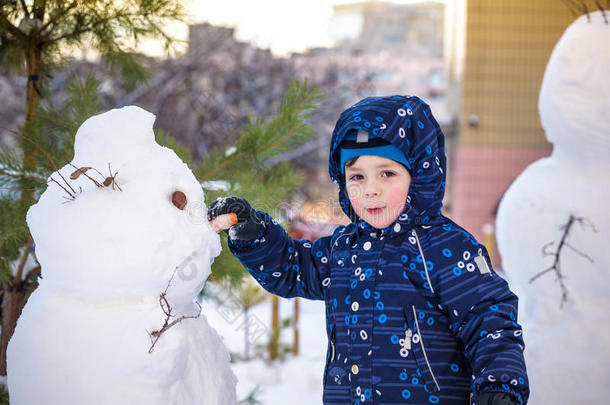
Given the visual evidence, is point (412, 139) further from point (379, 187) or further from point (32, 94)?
point (32, 94)

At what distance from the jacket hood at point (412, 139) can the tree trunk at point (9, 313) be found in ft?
3.42

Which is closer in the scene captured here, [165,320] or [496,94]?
[165,320]

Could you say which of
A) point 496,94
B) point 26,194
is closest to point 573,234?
point 26,194

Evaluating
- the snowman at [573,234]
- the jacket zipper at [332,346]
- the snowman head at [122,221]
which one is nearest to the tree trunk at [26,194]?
the snowman head at [122,221]

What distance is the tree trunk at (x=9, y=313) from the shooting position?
5.22ft

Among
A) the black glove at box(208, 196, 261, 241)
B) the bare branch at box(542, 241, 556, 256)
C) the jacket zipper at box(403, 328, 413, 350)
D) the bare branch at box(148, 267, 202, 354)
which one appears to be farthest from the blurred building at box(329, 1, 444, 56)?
the bare branch at box(148, 267, 202, 354)

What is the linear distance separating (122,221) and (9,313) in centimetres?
70

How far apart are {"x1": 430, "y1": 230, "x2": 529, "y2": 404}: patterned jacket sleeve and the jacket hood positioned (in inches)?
4.3

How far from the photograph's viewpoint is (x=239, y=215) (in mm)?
1419

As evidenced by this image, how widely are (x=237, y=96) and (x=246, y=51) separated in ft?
3.22

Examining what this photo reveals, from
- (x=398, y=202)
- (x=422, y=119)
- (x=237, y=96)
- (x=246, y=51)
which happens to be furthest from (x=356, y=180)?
(x=246, y=51)

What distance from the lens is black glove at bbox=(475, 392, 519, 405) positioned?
3.70 ft

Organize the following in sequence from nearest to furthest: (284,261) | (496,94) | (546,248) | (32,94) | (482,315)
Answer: (482,315) < (284,261) < (32,94) < (546,248) < (496,94)

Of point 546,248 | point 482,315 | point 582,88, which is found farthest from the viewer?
point 546,248
